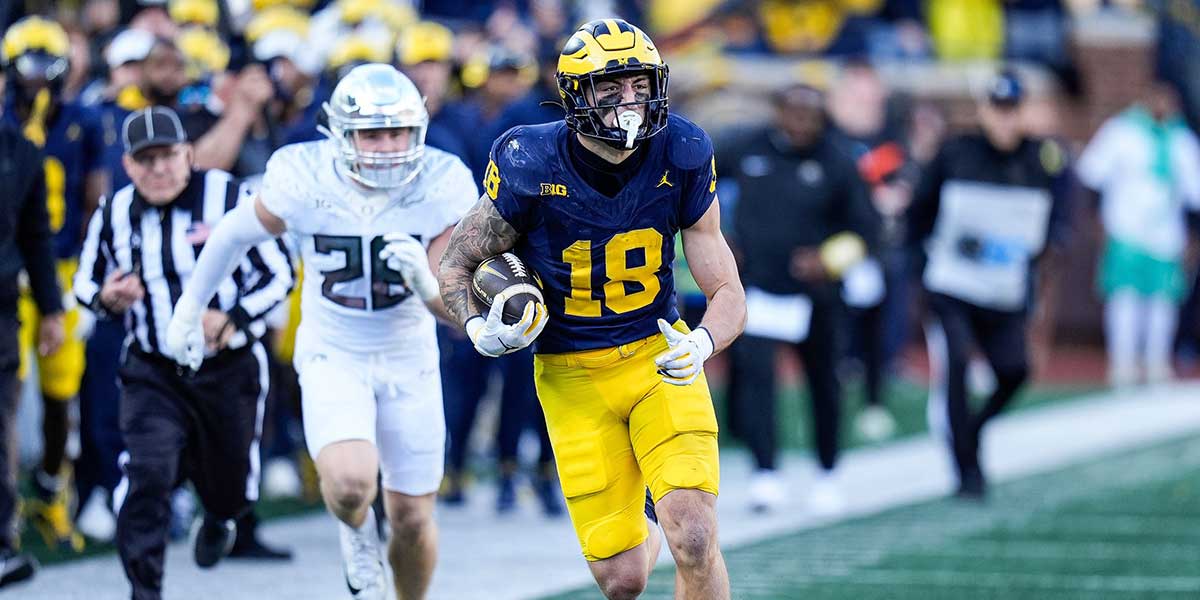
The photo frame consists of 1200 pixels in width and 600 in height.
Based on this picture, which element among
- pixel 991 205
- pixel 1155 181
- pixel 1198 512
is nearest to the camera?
pixel 1198 512

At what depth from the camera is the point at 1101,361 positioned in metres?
17.3

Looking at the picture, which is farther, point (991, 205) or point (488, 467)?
point (488, 467)

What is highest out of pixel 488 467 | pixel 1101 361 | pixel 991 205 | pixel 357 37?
pixel 357 37

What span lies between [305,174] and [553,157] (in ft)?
3.71

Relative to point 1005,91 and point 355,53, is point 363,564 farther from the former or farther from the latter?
point 1005,91

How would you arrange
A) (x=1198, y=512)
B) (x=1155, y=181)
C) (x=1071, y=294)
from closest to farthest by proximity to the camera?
(x=1198, y=512)
(x=1155, y=181)
(x=1071, y=294)

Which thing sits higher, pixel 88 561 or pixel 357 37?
pixel 357 37

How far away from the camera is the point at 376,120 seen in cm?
615

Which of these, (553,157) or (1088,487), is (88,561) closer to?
(553,157)

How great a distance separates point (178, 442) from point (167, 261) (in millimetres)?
658

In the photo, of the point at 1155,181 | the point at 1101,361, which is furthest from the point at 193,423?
the point at 1101,361

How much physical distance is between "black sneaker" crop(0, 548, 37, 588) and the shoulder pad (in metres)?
3.15

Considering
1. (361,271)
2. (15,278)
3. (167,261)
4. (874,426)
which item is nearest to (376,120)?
(361,271)

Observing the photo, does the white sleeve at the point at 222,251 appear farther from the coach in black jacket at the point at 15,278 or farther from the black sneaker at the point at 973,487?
the black sneaker at the point at 973,487
